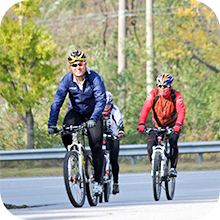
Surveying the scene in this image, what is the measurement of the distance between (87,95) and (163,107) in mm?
2127

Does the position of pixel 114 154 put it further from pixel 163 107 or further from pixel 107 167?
pixel 163 107

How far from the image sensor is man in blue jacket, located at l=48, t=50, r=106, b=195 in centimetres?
627

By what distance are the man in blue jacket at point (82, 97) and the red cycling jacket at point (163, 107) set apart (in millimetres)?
1762

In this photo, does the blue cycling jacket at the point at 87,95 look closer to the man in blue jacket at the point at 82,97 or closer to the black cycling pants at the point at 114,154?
the man in blue jacket at the point at 82,97

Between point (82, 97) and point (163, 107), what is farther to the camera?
point (163, 107)

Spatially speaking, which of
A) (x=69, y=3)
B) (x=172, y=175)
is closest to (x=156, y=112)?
(x=172, y=175)

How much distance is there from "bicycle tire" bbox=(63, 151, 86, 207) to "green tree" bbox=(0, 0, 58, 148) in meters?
8.63

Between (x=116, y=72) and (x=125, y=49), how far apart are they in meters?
0.91

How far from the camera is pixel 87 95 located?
6.39m

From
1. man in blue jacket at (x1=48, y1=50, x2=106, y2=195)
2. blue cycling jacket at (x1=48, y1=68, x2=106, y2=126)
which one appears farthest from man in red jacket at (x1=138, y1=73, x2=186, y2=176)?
blue cycling jacket at (x1=48, y1=68, x2=106, y2=126)

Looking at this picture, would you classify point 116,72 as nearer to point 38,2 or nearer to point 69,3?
point 38,2

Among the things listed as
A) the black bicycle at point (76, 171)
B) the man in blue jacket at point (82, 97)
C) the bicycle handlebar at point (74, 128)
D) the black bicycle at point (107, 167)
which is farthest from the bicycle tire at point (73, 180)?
the black bicycle at point (107, 167)

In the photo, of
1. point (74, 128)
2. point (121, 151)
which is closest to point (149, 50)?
point (121, 151)

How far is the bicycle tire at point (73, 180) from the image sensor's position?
19.6ft
